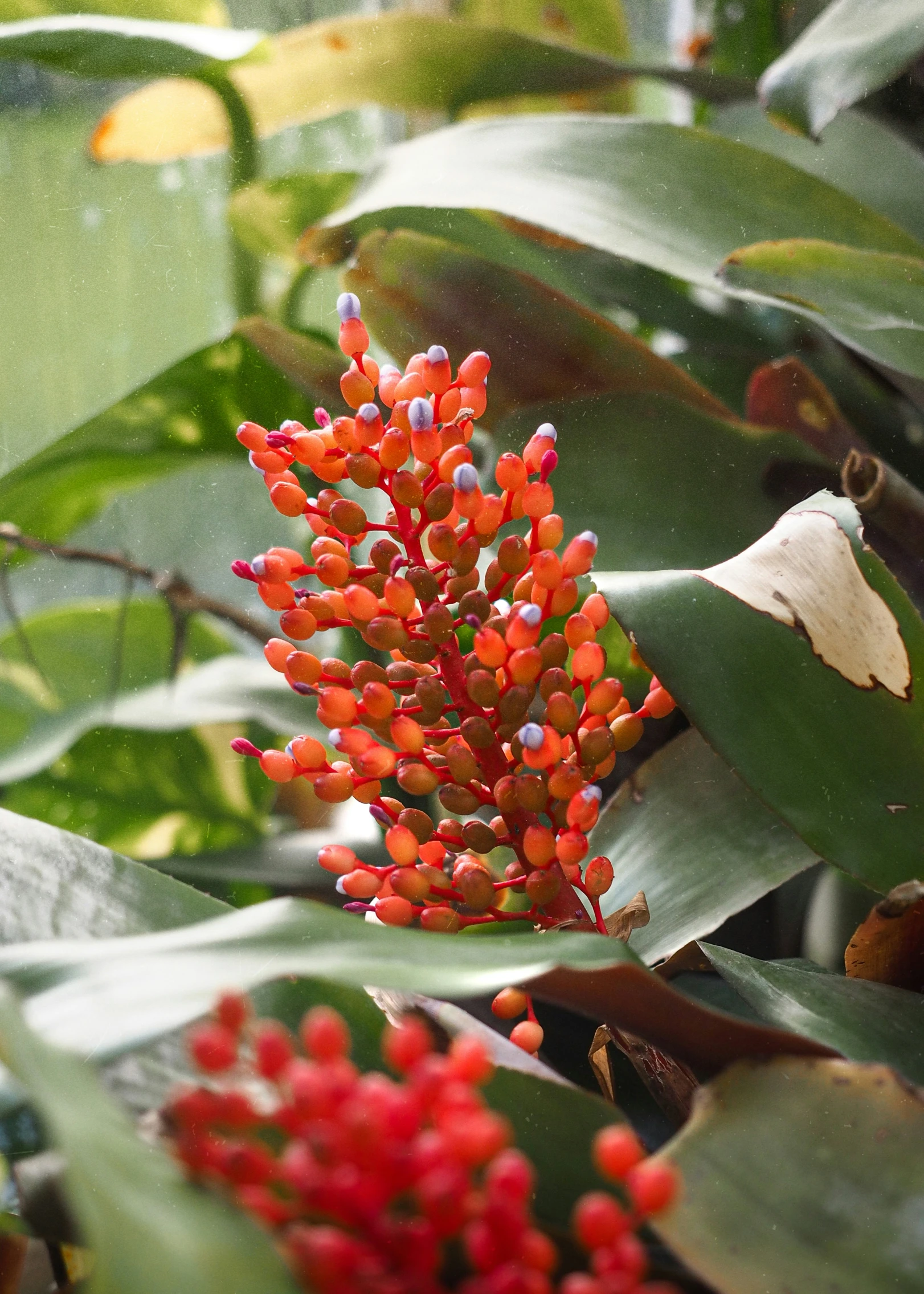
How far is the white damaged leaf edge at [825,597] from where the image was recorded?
0.28 meters

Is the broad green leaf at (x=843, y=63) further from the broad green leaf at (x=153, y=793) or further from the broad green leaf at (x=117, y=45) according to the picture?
the broad green leaf at (x=153, y=793)

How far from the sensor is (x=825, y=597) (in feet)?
0.91

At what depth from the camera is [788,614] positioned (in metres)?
0.27

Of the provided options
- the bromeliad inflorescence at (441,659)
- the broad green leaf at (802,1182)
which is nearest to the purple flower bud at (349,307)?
the bromeliad inflorescence at (441,659)

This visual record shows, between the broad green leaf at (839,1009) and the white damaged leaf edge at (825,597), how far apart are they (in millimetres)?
76

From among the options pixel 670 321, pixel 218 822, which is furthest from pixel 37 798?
pixel 670 321

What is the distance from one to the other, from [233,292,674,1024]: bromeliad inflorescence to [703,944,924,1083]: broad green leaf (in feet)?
0.14

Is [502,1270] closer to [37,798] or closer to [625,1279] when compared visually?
[625,1279]

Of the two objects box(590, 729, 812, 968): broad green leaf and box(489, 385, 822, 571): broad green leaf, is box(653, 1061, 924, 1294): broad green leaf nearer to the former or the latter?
box(590, 729, 812, 968): broad green leaf

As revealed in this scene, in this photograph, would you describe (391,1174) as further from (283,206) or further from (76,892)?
(283,206)

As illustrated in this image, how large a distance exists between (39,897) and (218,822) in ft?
0.96

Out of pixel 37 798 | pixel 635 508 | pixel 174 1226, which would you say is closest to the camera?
pixel 174 1226

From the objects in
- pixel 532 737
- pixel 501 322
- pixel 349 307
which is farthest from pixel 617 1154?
pixel 501 322

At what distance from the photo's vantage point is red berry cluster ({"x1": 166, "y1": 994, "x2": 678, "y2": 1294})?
0.15 metres
